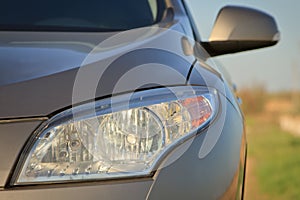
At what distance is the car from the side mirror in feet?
2.46

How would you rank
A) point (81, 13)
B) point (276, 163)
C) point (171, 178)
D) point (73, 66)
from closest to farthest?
1. point (171, 178)
2. point (73, 66)
3. point (81, 13)
4. point (276, 163)

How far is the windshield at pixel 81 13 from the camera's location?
8.63 ft

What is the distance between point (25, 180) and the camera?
1581 millimetres

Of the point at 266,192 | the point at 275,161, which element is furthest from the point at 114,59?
the point at 275,161

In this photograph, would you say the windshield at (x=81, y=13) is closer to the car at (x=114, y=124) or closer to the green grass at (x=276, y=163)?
the car at (x=114, y=124)

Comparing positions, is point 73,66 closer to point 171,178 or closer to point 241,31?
point 171,178

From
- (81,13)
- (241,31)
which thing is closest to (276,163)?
(241,31)

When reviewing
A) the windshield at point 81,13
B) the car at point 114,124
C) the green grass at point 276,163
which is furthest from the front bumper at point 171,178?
the green grass at point 276,163

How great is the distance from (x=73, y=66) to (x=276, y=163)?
116ft

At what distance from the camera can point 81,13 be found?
273 centimetres

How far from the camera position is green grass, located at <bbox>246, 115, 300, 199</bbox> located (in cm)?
2552

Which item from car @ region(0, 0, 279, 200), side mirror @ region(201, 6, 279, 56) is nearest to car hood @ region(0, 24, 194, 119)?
car @ region(0, 0, 279, 200)

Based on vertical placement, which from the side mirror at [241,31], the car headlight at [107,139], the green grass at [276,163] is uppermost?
the car headlight at [107,139]

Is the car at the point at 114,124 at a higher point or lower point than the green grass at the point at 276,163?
higher
